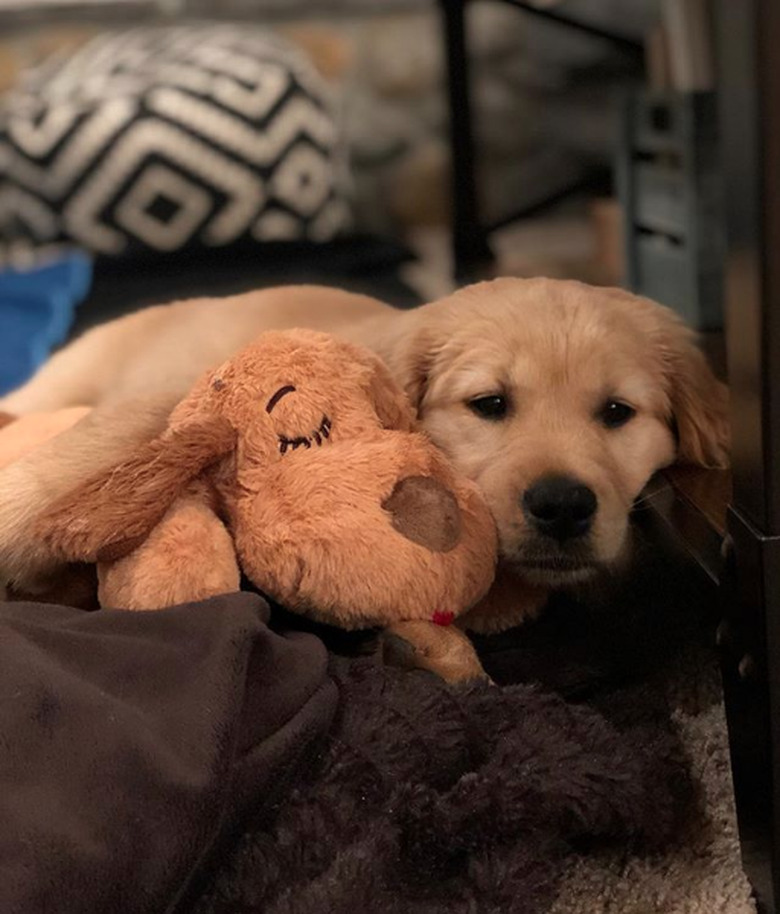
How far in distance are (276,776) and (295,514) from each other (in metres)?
0.17

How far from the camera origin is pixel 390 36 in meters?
1.89

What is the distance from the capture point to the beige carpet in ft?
2.31

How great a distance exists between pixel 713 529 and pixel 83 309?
1.20 m

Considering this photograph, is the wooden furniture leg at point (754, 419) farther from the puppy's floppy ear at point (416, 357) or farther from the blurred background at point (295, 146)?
the blurred background at point (295, 146)

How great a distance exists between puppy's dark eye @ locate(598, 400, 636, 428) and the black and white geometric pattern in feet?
3.01

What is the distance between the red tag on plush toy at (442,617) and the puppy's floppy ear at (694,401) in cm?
26

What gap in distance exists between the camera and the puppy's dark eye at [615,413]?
2.98 feet

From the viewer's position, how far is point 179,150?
172 cm

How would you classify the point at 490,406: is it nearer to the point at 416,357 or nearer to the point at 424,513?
the point at 416,357

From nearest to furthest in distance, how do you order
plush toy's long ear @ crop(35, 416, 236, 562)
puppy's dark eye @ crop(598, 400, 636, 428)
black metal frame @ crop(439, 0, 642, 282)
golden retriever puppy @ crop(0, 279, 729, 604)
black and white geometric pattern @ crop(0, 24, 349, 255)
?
plush toy's long ear @ crop(35, 416, 236, 562), golden retriever puppy @ crop(0, 279, 729, 604), puppy's dark eye @ crop(598, 400, 636, 428), black metal frame @ crop(439, 0, 642, 282), black and white geometric pattern @ crop(0, 24, 349, 255)

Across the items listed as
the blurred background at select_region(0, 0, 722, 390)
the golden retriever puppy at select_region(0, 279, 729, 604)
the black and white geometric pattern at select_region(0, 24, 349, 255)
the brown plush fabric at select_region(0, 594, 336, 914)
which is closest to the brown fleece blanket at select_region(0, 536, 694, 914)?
the brown plush fabric at select_region(0, 594, 336, 914)

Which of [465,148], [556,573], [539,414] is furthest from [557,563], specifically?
[465,148]

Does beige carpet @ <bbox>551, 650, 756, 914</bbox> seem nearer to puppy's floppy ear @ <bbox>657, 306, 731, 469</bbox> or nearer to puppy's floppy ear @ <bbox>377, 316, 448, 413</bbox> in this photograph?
puppy's floppy ear @ <bbox>657, 306, 731, 469</bbox>

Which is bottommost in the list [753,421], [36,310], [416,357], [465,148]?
[36,310]
